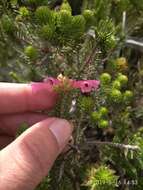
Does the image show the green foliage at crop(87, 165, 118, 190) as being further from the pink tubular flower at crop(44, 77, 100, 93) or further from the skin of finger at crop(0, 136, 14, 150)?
the skin of finger at crop(0, 136, 14, 150)

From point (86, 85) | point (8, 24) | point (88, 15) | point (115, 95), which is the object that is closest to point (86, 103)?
point (86, 85)

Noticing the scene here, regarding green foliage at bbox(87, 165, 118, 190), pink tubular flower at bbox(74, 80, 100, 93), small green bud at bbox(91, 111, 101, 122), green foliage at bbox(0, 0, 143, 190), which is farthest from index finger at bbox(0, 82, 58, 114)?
green foliage at bbox(87, 165, 118, 190)

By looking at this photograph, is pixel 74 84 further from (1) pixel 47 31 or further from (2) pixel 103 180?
(2) pixel 103 180

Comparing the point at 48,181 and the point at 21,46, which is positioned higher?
the point at 21,46

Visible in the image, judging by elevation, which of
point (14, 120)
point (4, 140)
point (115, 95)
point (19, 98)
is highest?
point (115, 95)

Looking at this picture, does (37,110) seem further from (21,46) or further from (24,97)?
(21,46)

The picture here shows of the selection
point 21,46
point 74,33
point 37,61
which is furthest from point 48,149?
point 21,46

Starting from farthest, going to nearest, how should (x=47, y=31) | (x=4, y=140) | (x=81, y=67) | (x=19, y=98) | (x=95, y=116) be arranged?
(x=4, y=140)
(x=19, y=98)
(x=95, y=116)
(x=81, y=67)
(x=47, y=31)
